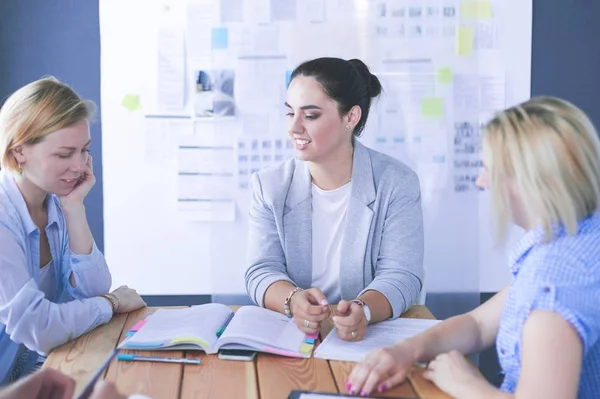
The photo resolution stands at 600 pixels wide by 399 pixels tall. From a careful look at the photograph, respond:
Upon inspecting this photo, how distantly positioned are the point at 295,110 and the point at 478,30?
1315 mm

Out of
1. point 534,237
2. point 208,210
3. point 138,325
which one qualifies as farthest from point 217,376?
point 208,210

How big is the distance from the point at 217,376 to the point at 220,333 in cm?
22

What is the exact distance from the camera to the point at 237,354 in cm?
144

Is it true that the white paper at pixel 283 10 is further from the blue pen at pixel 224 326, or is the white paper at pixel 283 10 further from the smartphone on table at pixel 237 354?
the smartphone on table at pixel 237 354

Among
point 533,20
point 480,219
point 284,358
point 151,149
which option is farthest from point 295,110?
point 533,20

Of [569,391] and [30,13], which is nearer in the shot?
[569,391]

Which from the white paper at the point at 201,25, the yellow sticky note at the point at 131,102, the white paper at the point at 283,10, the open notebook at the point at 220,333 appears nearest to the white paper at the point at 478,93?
the white paper at the point at 283,10

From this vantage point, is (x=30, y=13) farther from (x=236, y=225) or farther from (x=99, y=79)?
(x=236, y=225)

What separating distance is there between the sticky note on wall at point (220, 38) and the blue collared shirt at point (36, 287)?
50.4 inches

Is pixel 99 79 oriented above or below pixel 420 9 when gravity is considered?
below

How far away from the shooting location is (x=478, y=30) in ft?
9.84

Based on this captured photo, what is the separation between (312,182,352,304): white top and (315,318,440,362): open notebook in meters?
0.39

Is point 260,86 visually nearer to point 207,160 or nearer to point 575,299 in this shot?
point 207,160

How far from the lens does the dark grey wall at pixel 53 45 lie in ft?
9.80
